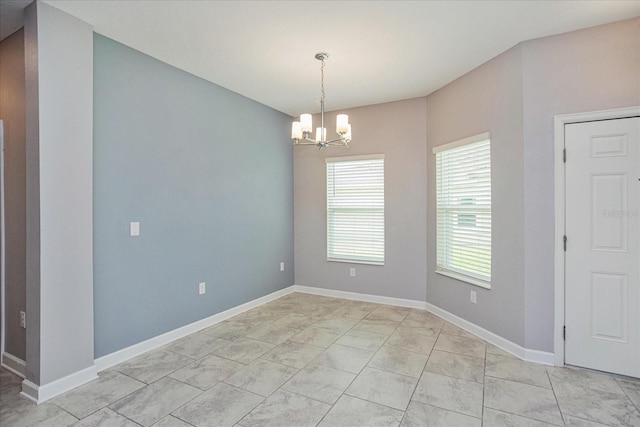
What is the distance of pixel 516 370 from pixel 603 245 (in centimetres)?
124

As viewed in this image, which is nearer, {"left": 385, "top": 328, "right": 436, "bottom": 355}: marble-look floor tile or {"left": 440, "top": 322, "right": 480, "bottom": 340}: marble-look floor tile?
{"left": 385, "top": 328, "right": 436, "bottom": 355}: marble-look floor tile

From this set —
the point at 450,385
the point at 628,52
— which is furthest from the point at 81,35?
the point at 628,52

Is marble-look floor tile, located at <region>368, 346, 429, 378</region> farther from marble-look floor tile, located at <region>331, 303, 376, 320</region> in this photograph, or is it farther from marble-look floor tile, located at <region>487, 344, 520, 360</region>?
marble-look floor tile, located at <region>331, 303, 376, 320</region>

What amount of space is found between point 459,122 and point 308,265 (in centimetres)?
295

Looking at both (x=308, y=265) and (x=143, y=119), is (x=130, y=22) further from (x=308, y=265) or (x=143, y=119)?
(x=308, y=265)

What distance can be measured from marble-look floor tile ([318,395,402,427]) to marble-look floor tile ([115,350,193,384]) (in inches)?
56.1

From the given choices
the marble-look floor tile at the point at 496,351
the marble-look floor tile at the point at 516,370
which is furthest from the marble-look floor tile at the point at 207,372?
the marble-look floor tile at the point at 496,351

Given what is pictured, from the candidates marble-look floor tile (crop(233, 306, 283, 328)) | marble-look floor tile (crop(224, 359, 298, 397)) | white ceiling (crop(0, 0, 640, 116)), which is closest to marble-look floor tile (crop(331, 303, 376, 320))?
marble-look floor tile (crop(233, 306, 283, 328))

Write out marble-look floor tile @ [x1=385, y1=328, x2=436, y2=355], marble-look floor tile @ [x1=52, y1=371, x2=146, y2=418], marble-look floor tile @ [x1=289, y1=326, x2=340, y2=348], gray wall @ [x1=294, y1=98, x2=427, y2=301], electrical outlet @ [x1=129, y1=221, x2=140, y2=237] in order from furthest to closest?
1. gray wall @ [x1=294, y1=98, x2=427, y2=301]
2. marble-look floor tile @ [x1=289, y1=326, x2=340, y2=348]
3. marble-look floor tile @ [x1=385, y1=328, x2=436, y2=355]
4. electrical outlet @ [x1=129, y1=221, x2=140, y2=237]
5. marble-look floor tile @ [x1=52, y1=371, x2=146, y2=418]

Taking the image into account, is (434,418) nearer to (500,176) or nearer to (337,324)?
(337,324)

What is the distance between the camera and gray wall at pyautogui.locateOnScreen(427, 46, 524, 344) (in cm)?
301

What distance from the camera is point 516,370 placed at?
2.73m

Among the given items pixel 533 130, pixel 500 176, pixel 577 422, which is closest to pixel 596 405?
pixel 577 422

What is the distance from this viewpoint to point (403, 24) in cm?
263
